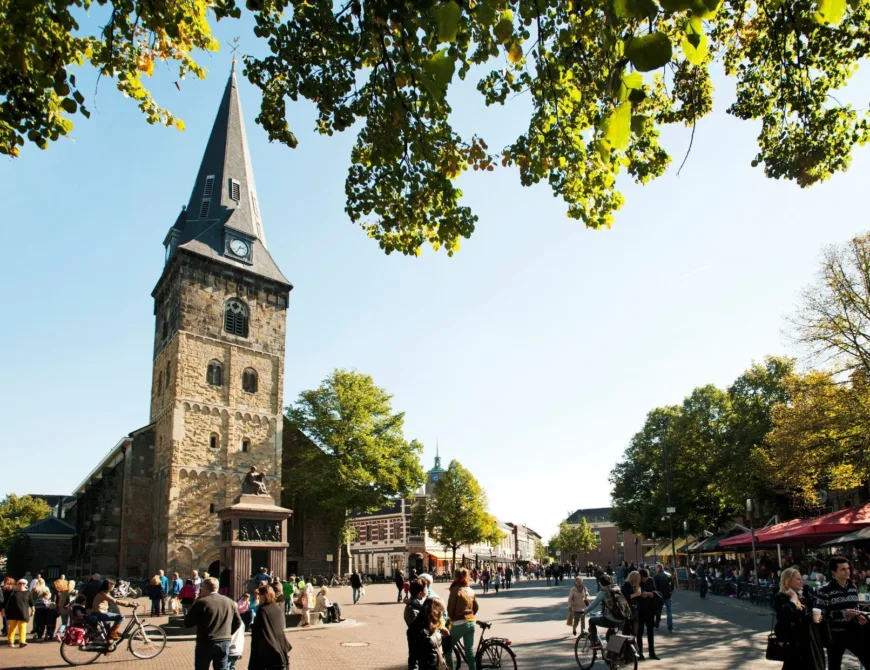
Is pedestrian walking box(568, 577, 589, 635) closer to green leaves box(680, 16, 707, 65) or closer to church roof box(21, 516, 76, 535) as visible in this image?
green leaves box(680, 16, 707, 65)

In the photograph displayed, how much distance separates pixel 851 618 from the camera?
687 centimetres

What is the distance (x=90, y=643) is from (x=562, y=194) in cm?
1097

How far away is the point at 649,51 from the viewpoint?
10.1 ft

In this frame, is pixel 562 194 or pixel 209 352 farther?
pixel 209 352

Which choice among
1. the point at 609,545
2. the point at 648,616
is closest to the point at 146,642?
the point at 648,616

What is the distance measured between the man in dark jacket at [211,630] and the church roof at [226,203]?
30.7 metres

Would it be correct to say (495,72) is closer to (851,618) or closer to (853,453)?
(851,618)

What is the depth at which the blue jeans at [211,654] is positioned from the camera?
7113 millimetres

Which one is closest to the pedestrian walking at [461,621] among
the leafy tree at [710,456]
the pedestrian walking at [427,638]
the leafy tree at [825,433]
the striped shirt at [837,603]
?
the pedestrian walking at [427,638]

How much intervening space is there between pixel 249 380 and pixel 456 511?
23.5 m

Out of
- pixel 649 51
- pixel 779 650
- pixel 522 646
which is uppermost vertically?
pixel 649 51

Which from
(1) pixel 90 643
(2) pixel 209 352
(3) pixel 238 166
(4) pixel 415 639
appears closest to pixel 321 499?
(2) pixel 209 352

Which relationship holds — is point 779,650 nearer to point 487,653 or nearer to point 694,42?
point 487,653

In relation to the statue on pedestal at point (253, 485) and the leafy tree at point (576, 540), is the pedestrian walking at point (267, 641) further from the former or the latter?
the leafy tree at point (576, 540)
